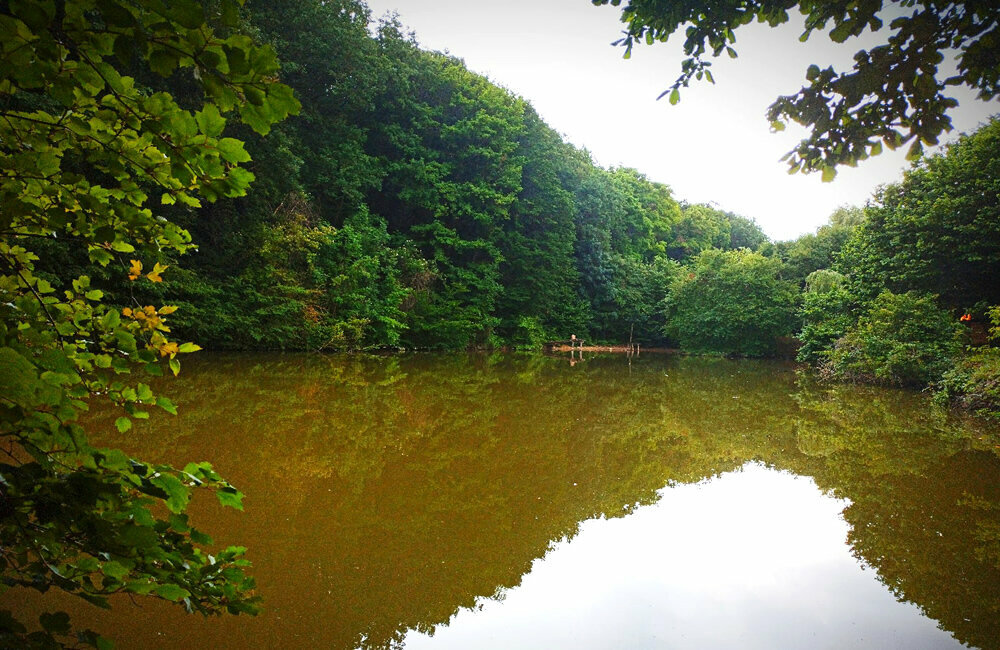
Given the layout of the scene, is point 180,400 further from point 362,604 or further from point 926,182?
point 926,182

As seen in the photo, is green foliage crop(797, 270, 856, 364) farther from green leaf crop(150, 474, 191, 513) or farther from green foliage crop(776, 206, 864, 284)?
green leaf crop(150, 474, 191, 513)

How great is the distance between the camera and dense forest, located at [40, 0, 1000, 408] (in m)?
12.0

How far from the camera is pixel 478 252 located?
21484mm

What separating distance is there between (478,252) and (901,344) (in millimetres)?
14368

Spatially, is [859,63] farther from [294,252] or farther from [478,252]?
[478,252]

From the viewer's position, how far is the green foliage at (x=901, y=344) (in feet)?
36.4

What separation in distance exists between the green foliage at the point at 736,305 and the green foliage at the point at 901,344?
1115 centimetres

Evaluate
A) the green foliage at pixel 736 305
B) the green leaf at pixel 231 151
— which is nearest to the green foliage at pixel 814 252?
the green foliage at pixel 736 305

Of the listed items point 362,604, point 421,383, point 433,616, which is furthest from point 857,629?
point 421,383

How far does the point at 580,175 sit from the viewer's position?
26531 millimetres

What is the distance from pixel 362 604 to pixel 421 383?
677 centimetres

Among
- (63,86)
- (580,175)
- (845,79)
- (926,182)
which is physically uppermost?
(580,175)

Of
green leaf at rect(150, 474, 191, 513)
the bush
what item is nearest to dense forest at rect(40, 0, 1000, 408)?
the bush

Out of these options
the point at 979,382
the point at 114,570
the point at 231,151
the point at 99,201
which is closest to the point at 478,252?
the point at 979,382
